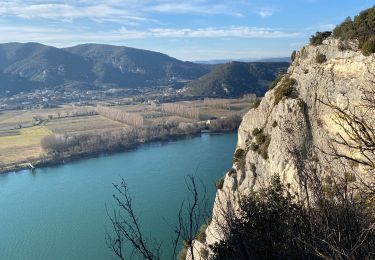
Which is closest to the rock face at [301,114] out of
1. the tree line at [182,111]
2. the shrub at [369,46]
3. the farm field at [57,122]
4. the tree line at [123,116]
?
the shrub at [369,46]

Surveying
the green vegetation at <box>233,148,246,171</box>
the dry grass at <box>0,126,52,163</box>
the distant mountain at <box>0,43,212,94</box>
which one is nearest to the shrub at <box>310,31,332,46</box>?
the green vegetation at <box>233,148,246,171</box>

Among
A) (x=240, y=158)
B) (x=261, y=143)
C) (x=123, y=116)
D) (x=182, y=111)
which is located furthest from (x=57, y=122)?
(x=261, y=143)

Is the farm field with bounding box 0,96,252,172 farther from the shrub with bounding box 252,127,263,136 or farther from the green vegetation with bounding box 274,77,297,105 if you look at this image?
the green vegetation with bounding box 274,77,297,105

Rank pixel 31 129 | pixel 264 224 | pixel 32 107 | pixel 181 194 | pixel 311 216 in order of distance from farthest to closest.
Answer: pixel 32 107 < pixel 31 129 < pixel 181 194 < pixel 264 224 < pixel 311 216

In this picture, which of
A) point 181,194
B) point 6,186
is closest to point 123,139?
point 6,186

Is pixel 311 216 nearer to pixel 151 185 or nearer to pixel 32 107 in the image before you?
pixel 151 185
